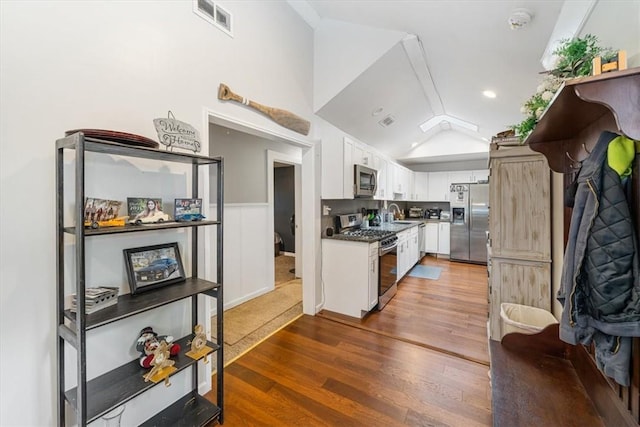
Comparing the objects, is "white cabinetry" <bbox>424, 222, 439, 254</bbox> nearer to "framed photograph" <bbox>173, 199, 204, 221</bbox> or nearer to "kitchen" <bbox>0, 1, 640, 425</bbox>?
"kitchen" <bbox>0, 1, 640, 425</bbox>

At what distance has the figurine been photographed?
1495 mm

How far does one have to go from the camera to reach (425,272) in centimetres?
524

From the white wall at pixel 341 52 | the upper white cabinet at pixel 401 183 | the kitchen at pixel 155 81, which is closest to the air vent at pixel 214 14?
the kitchen at pixel 155 81

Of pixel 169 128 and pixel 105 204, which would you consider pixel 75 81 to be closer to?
→ pixel 169 128

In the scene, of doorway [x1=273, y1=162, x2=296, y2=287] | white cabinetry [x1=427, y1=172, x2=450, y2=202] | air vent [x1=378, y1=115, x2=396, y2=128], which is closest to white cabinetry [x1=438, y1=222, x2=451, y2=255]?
white cabinetry [x1=427, y1=172, x2=450, y2=202]

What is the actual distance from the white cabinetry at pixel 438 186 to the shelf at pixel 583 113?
550 centimetres

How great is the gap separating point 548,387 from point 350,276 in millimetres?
2067

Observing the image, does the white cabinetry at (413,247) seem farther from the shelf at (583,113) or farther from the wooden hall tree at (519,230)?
the shelf at (583,113)

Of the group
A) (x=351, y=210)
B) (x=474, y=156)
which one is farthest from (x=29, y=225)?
(x=474, y=156)

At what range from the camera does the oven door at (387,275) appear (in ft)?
11.3

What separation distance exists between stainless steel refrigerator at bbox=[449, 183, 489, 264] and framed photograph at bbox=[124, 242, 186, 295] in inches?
232

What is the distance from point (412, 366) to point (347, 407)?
75 centimetres

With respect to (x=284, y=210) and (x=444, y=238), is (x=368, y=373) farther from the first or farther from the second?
(x=284, y=210)

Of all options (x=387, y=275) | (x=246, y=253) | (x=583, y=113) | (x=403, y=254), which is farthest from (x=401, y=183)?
(x=583, y=113)
